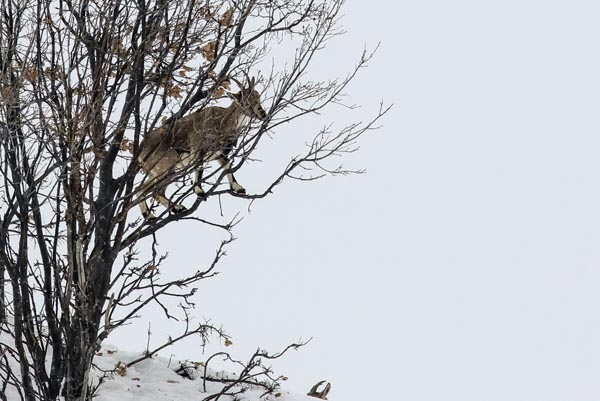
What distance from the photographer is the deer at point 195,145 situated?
812cm

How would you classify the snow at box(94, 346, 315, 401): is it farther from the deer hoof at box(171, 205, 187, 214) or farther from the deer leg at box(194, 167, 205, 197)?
the deer leg at box(194, 167, 205, 197)

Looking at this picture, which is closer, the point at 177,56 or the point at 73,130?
the point at 73,130

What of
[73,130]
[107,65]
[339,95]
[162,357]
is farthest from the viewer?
[162,357]

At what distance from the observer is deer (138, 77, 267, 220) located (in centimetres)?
812

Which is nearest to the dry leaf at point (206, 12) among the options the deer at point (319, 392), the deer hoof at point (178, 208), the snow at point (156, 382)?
the deer hoof at point (178, 208)

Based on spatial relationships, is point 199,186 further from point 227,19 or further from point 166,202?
point 227,19

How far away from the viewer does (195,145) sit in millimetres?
8680


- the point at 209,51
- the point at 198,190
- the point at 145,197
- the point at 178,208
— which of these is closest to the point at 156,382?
the point at 178,208

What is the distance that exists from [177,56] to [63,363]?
319 cm

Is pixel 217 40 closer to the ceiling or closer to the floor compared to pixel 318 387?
closer to the ceiling

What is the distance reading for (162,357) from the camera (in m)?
10.8

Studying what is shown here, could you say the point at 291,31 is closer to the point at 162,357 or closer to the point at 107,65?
the point at 107,65

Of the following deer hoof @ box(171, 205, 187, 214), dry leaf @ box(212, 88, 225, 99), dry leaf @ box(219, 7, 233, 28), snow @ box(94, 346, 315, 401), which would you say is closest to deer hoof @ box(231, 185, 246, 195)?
deer hoof @ box(171, 205, 187, 214)

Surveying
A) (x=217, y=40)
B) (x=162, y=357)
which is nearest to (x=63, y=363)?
(x=162, y=357)
